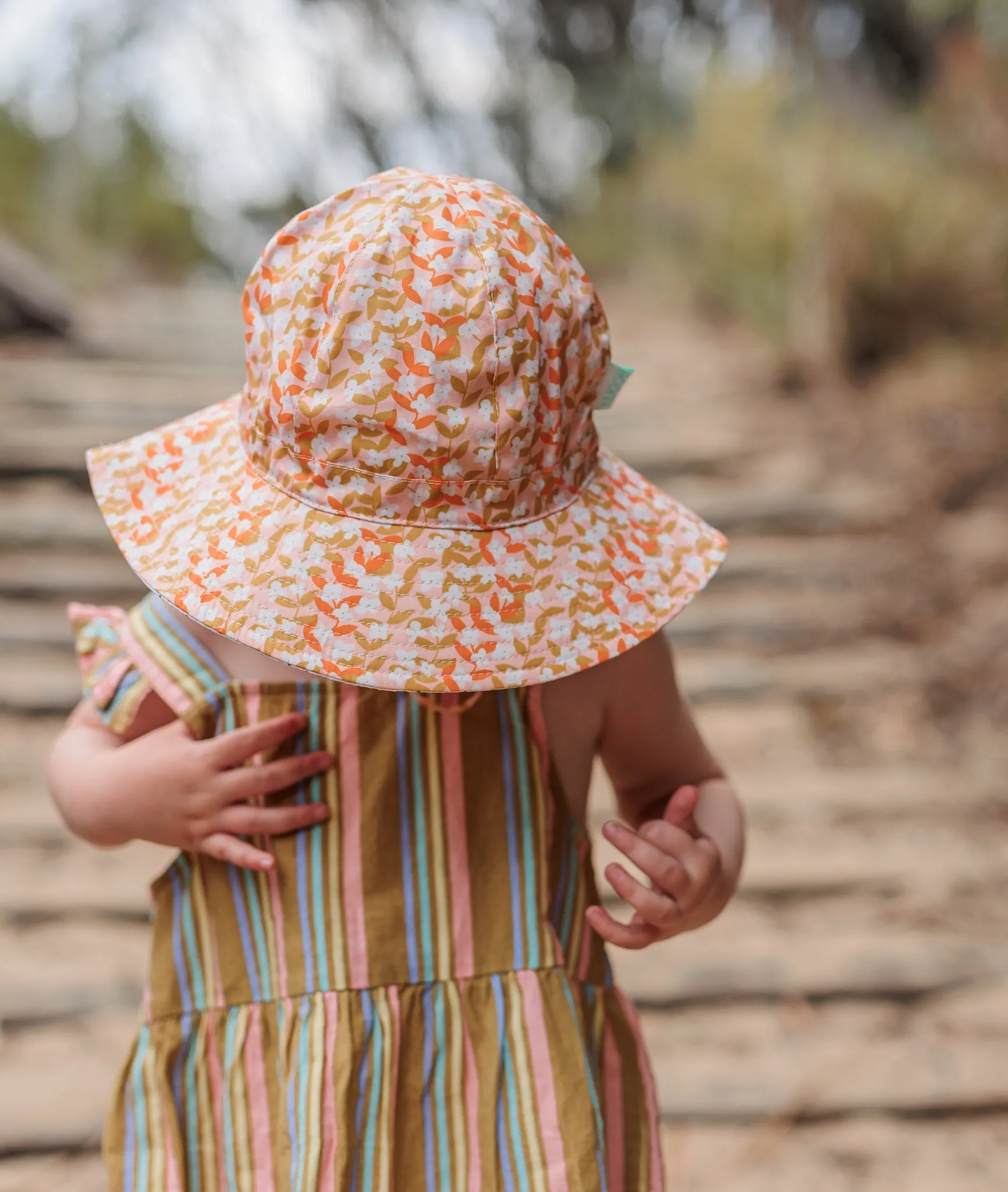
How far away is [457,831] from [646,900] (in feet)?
0.47

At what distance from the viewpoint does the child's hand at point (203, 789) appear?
77cm

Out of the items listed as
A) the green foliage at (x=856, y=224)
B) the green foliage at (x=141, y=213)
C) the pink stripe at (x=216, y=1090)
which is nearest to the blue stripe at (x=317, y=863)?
the pink stripe at (x=216, y=1090)

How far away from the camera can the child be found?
0.68 meters

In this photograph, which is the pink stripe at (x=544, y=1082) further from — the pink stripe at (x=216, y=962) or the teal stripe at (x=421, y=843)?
the pink stripe at (x=216, y=962)

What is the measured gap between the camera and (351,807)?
800mm

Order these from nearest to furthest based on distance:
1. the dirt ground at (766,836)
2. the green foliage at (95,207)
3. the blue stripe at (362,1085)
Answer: the blue stripe at (362,1085) → the dirt ground at (766,836) → the green foliage at (95,207)

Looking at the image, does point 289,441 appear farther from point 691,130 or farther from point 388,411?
point 691,130

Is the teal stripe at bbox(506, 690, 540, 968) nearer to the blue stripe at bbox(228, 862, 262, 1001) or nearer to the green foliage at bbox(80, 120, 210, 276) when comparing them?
the blue stripe at bbox(228, 862, 262, 1001)

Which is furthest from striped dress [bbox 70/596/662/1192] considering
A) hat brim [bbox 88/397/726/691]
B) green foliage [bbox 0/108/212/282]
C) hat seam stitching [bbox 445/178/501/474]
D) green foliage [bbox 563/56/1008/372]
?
green foliage [bbox 0/108/212/282]

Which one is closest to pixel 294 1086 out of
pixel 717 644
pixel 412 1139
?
pixel 412 1139

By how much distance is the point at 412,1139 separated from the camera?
0.79 meters

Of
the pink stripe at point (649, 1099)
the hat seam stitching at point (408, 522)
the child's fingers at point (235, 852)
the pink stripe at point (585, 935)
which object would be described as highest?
the hat seam stitching at point (408, 522)

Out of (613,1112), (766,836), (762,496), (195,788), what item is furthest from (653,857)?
(762,496)

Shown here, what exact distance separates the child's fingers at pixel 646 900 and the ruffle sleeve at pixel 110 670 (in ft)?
1.21
